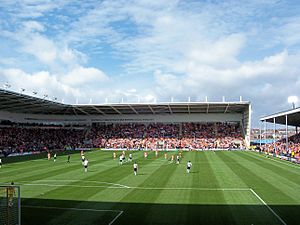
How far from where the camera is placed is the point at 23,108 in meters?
66.1

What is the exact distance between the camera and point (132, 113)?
271ft

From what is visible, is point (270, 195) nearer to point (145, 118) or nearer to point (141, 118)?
point (145, 118)

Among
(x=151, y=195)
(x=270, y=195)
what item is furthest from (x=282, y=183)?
(x=151, y=195)

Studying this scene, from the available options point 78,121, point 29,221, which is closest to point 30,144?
point 78,121

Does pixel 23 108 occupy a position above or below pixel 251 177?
above

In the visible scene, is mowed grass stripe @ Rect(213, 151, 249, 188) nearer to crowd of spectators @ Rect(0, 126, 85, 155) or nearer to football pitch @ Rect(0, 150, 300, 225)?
football pitch @ Rect(0, 150, 300, 225)

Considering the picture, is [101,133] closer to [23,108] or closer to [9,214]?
[23,108]

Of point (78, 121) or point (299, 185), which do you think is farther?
point (78, 121)

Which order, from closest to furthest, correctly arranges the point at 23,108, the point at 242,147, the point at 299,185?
the point at 299,185
the point at 23,108
the point at 242,147

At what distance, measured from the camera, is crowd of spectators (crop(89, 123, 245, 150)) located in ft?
249

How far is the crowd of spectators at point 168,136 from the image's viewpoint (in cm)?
7588

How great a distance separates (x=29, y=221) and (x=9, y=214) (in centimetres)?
125

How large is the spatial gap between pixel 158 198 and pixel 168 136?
194 feet

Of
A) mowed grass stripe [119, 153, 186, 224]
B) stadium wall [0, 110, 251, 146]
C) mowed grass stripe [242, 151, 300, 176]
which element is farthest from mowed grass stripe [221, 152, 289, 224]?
stadium wall [0, 110, 251, 146]
